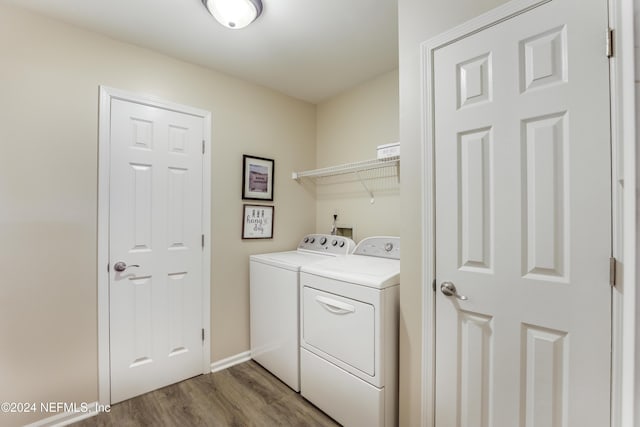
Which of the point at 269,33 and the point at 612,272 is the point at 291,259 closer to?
the point at 269,33

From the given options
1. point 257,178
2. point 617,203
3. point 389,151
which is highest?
point 389,151

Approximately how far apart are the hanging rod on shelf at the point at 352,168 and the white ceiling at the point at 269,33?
0.80 m

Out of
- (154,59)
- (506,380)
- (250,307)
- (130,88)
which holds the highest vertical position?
(154,59)

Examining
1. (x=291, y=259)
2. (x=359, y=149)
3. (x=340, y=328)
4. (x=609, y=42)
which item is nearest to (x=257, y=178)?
(x=291, y=259)

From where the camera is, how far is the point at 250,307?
259cm

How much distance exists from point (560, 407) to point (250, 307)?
7.09ft

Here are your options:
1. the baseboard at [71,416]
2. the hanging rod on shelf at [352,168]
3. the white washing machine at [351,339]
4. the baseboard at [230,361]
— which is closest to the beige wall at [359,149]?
the hanging rod on shelf at [352,168]

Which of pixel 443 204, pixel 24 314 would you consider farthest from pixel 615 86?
pixel 24 314

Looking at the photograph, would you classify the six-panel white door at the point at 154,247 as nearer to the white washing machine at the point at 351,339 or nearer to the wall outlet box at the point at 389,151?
the white washing machine at the point at 351,339

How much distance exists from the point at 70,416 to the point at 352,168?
2.59m

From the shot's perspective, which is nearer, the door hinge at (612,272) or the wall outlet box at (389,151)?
the door hinge at (612,272)

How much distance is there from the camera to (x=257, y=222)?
2.66 meters

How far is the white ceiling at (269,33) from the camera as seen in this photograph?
1.66 m

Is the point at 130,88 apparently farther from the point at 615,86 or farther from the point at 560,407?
the point at 560,407
